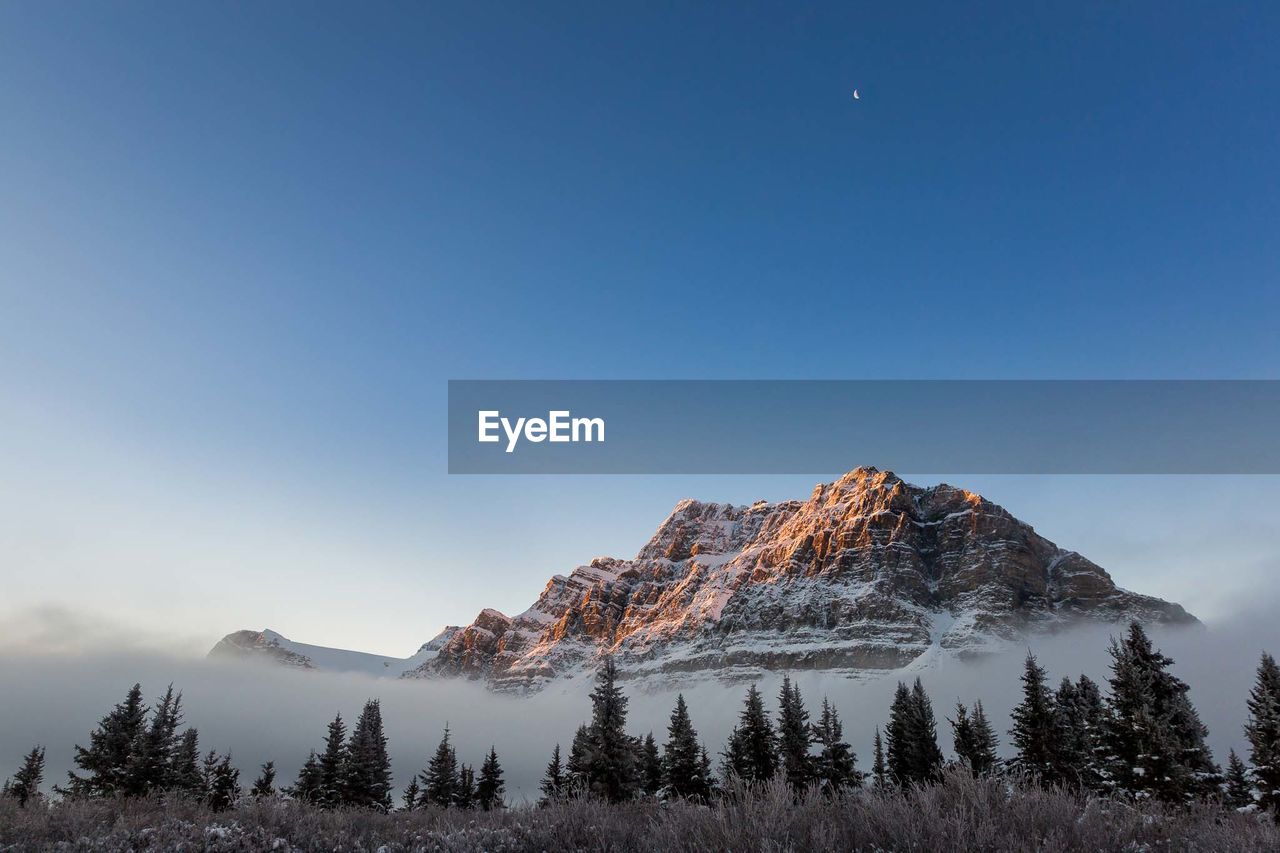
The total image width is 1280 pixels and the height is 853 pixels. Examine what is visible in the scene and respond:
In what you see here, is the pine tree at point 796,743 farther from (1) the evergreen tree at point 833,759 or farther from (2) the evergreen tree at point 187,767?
(2) the evergreen tree at point 187,767

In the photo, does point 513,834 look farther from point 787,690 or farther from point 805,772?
point 787,690

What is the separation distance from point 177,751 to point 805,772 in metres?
39.1

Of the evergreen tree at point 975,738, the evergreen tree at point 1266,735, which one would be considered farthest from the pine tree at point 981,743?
the evergreen tree at point 1266,735

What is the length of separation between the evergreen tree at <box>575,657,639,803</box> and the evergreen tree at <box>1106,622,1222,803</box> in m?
19.7

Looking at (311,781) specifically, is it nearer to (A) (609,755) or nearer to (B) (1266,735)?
(A) (609,755)

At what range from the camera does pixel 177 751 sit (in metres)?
40.2

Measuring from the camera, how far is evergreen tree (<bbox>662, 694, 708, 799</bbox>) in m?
43.2

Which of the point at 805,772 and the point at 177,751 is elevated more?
the point at 177,751

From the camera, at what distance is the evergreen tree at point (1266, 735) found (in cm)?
2662

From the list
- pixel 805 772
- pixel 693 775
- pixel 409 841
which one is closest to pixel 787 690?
pixel 805 772

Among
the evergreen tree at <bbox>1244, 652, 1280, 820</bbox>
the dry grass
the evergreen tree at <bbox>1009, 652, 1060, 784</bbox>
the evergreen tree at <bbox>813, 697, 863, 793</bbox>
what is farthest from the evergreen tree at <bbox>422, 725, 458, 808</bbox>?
the evergreen tree at <bbox>1244, 652, 1280, 820</bbox>

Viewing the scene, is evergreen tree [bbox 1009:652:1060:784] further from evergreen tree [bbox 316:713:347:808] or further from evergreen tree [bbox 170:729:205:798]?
evergreen tree [bbox 170:729:205:798]

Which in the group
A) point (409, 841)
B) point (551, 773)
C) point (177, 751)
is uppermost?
point (409, 841)

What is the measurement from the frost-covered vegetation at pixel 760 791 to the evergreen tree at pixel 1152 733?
0.28 ft
